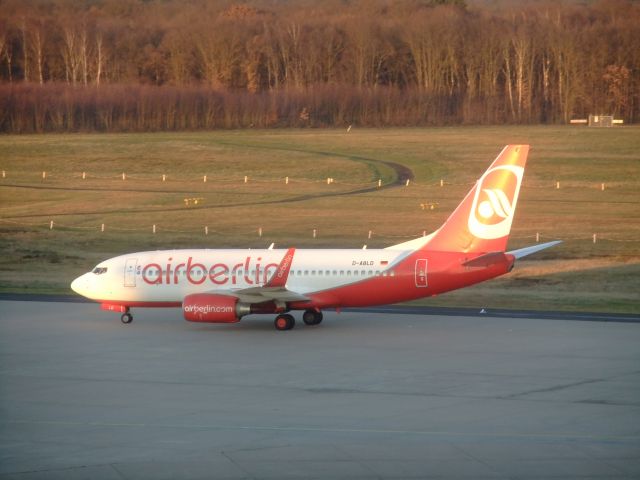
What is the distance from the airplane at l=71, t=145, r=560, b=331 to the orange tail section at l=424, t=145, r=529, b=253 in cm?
4

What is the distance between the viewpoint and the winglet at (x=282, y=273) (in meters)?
43.3

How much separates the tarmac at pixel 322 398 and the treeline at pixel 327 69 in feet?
279

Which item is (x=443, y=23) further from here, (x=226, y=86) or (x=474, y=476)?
(x=474, y=476)

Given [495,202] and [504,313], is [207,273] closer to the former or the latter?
[495,202]

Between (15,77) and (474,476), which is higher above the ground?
(15,77)

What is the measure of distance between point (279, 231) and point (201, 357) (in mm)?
45778

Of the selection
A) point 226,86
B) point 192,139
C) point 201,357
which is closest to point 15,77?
point 192,139

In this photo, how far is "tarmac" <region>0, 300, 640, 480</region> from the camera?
2505 cm

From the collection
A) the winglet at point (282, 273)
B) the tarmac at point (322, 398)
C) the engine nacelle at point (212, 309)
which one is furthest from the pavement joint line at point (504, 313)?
the engine nacelle at point (212, 309)

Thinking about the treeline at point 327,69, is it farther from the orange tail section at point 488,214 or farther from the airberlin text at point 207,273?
the orange tail section at point 488,214

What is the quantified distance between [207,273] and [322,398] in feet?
50.0

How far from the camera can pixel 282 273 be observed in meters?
43.4

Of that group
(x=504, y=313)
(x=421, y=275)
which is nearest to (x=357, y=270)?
(x=421, y=275)

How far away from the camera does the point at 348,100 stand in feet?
473
